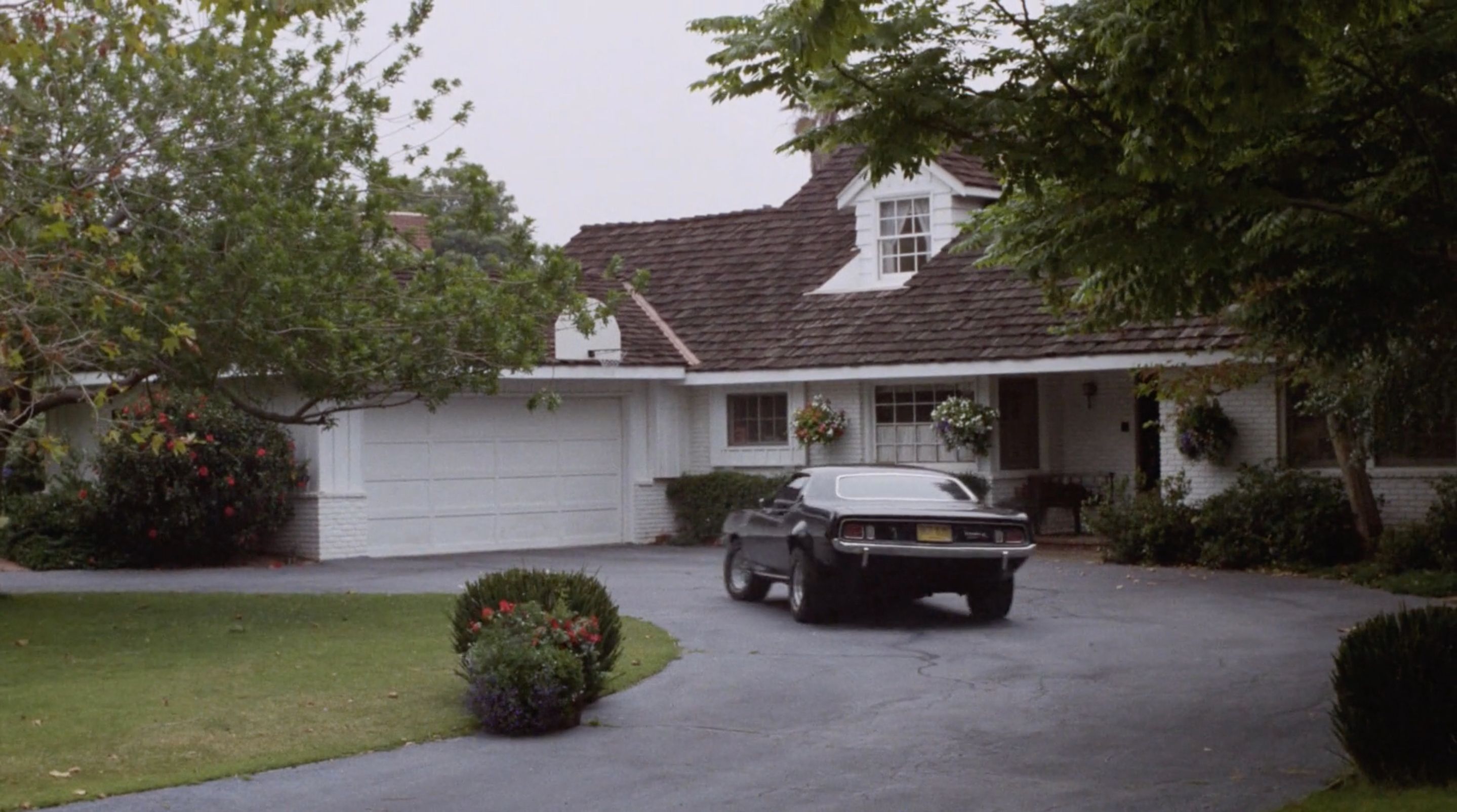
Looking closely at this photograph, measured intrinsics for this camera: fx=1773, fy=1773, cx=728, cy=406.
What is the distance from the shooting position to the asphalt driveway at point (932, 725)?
32.7 feet

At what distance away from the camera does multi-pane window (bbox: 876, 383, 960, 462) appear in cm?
2688

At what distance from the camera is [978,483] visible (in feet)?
83.5

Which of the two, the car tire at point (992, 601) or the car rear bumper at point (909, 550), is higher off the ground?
the car rear bumper at point (909, 550)

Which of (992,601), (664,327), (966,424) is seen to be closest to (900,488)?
(992,601)

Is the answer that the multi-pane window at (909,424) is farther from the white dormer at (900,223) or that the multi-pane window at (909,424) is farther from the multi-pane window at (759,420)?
the white dormer at (900,223)

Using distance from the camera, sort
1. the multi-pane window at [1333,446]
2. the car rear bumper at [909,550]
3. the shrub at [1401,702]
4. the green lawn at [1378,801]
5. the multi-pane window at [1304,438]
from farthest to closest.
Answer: the multi-pane window at [1304,438] < the multi-pane window at [1333,446] < the car rear bumper at [909,550] < the shrub at [1401,702] < the green lawn at [1378,801]

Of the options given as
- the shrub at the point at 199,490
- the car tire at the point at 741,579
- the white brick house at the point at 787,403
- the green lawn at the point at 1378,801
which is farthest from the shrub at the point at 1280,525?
the shrub at the point at 199,490

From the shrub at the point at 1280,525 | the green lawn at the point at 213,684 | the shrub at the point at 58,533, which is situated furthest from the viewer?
the shrub at the point at 58,533

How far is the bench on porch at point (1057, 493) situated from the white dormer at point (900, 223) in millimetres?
3990

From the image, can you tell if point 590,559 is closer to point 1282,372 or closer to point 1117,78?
point 1282,372

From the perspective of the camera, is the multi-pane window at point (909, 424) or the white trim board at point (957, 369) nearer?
the white trim board at point (957, 369)

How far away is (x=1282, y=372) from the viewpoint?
2097 centimetres

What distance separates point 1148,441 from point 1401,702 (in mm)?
17257

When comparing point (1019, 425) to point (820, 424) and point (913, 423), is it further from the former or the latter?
point (820, 424)
